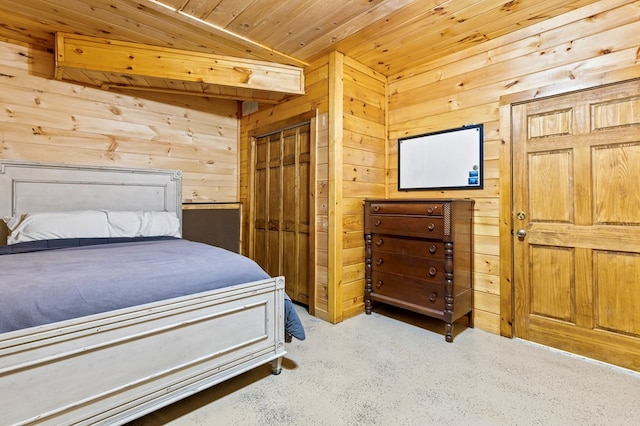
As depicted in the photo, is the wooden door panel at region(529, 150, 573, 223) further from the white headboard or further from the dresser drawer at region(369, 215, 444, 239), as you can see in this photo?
the white headboard

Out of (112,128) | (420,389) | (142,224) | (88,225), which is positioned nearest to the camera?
(420,389)

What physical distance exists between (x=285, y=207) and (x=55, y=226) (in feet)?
6.32

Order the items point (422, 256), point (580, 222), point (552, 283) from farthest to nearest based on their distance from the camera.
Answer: point (422, 256) < point (552, 283) < point (580, 222)

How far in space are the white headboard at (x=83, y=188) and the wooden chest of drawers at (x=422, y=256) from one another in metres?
2.13

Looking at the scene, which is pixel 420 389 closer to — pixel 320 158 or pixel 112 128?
pixel 320 158

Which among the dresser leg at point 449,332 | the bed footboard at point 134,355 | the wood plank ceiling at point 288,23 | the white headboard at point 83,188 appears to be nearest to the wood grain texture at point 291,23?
the wood plank ceiling at point 288,23

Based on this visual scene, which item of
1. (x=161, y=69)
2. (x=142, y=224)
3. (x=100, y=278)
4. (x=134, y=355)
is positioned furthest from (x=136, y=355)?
(x=161, y=69)

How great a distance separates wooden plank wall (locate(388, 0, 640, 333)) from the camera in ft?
6.86

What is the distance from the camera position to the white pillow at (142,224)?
2.67 m

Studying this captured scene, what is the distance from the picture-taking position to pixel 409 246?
2713 mm

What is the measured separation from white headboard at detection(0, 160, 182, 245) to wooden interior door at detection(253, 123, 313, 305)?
0.92 m

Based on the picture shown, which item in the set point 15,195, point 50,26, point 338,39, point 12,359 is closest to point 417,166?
point 338,39

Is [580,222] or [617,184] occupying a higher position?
[617,184]

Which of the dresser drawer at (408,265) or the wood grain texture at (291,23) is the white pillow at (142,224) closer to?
the wood grain texture at (291,23)
